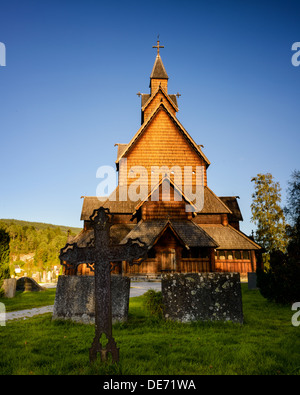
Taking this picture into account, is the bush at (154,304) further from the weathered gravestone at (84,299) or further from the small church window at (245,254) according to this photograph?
the small church window at (245,254)

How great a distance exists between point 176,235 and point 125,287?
14.0 meters

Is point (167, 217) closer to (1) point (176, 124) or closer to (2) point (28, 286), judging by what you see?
(2) point (28, 286)

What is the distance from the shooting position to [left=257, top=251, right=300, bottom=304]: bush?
9.71 metres

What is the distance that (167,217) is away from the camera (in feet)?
71.8

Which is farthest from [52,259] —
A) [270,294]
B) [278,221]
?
[270,294]

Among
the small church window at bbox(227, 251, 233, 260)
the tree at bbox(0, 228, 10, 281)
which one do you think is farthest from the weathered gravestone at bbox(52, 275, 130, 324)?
the small church window at bbox(227, 251, 233, 260)

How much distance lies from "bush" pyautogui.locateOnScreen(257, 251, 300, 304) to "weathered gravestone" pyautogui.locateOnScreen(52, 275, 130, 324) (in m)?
5.98

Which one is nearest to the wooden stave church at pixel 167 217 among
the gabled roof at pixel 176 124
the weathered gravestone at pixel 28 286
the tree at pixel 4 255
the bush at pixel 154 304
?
the gabled roof at pixel 176 124

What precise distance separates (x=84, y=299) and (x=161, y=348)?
263 cm

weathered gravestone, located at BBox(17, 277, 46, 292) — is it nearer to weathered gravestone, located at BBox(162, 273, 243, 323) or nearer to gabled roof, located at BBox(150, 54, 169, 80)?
weathered gravestone, located at BBox(162, 273, 243, 323)

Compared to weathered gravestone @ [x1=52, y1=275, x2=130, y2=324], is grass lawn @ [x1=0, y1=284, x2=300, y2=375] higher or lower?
lower

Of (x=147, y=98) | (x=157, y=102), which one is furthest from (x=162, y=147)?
(x=147, y=98)

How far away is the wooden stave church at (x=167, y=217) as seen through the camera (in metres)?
21.0
